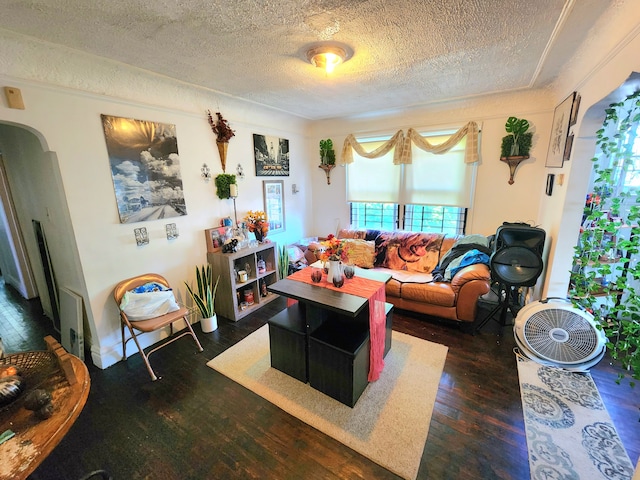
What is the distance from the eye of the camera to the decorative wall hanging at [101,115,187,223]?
2441 millimetres

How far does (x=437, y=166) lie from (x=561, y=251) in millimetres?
1943

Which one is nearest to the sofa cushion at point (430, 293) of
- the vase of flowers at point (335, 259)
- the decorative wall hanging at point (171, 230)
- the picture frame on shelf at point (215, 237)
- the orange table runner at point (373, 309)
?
the orange table runner at point (373, 309)

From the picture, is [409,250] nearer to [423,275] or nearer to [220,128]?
[423,275]

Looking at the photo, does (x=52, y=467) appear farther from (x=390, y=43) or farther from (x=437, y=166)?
(x=437, y=166)

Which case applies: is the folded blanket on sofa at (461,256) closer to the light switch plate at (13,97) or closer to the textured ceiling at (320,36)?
the textured ceiling at (320,36)

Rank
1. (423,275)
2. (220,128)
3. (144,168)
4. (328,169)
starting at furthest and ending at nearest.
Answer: (328,169)
(423,275)
(220,128)
(144,168)

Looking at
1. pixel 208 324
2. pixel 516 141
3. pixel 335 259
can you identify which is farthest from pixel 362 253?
pixel 516 141

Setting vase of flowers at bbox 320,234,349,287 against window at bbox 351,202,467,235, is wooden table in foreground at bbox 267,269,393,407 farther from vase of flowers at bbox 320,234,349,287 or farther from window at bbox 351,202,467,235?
window at bbox 351,202,467,235

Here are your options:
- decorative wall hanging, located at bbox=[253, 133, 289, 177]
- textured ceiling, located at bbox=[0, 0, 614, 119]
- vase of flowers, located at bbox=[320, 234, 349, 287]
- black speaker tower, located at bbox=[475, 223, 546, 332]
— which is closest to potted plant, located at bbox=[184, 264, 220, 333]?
vase of flowers, located at bbox=[320, 234, 349, 287]

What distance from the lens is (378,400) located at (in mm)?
2119

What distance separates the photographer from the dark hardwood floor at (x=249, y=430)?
162 centimetres

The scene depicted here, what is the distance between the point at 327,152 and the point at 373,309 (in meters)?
3.26

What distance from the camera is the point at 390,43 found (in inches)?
77.9

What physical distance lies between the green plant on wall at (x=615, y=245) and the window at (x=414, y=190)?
149 centimetres
